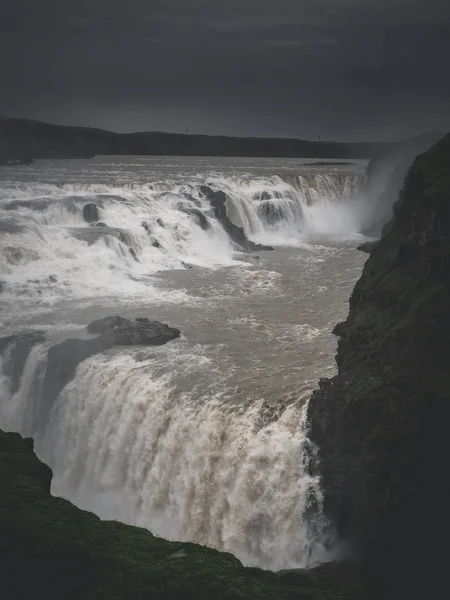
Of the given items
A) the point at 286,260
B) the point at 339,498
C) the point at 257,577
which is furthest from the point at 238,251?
the point at 257,577

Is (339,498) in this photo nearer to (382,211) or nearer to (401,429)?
(401,429)

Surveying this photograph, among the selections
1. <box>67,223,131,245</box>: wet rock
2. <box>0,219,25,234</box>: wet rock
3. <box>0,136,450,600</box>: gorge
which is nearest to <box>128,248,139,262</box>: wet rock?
<box>67,223,131,245</box>: wet rock

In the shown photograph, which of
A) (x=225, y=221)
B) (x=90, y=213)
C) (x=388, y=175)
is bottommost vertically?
(x=90, y=213)

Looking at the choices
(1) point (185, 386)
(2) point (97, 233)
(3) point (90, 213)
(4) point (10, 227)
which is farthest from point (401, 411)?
(3) point (90, 213)

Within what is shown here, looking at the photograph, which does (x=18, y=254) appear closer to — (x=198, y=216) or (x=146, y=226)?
(x=146, y=226)

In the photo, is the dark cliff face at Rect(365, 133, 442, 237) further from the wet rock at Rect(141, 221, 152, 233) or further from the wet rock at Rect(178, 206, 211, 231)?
the wet rock at Rect(141, 221, 152, 233)

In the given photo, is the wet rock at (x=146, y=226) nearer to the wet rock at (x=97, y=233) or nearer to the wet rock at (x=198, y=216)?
the wet rock at (x=97, y=233)

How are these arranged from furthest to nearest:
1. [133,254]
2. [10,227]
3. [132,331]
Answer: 1. [133,254]
2. [10,227]
3. [132,331]
